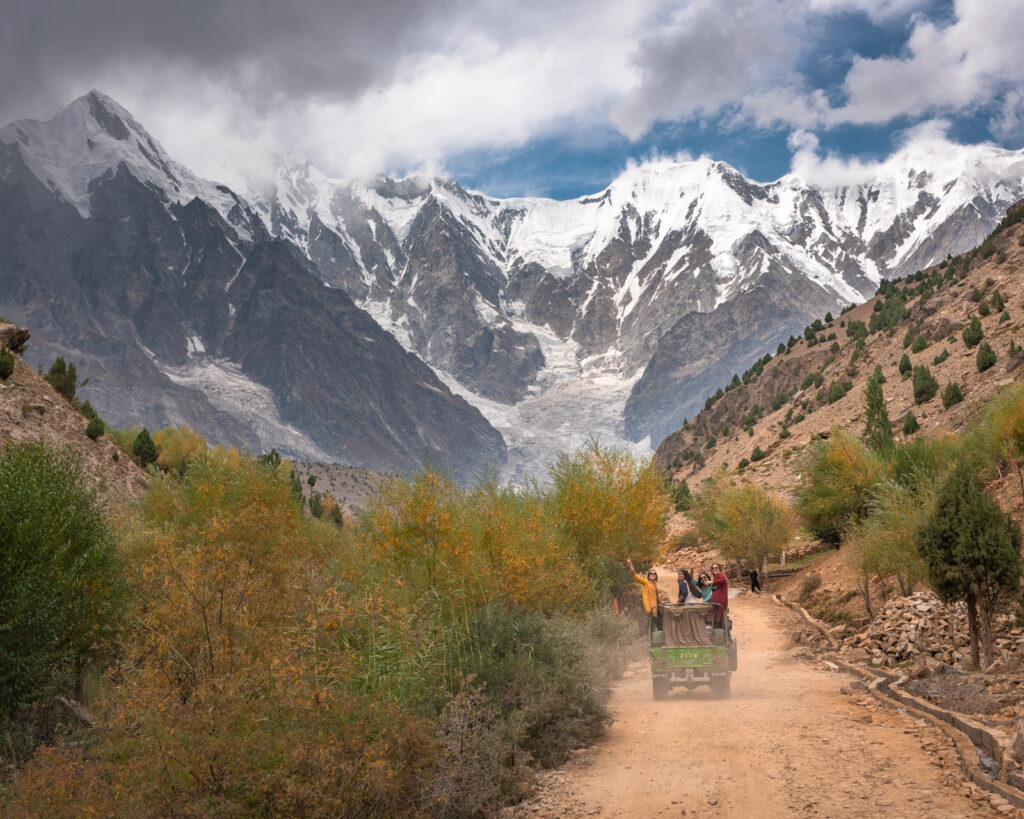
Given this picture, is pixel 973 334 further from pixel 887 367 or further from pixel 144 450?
pixel 144 450

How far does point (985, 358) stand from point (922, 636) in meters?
35.2

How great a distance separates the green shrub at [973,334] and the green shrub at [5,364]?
183 feet

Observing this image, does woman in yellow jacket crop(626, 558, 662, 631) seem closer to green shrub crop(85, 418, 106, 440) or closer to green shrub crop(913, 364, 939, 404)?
green shrub crop(85, 418, 106, 440)

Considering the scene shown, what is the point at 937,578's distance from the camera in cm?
1384

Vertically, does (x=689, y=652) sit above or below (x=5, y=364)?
below

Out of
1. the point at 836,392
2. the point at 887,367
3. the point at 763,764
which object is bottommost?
the point at 763,764

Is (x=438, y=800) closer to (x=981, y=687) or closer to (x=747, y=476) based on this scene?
(x=981, y=687)

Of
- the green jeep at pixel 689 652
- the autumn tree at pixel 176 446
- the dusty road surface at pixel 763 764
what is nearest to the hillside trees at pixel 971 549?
the dusty road surface at pixel 763 764

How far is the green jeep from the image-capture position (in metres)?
14.5

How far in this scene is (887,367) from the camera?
215ft

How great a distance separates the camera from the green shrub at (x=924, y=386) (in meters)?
49.8

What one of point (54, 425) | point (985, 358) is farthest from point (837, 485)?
point (54, 425)

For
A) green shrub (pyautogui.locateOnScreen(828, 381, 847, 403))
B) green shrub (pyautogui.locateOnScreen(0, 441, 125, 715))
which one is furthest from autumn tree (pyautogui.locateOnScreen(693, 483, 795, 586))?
green shrub (pyautogui.locateOnScreen(828, 381, 847, 403))

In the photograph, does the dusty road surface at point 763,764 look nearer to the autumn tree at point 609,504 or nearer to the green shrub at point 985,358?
the autumn tree at point 609,504
